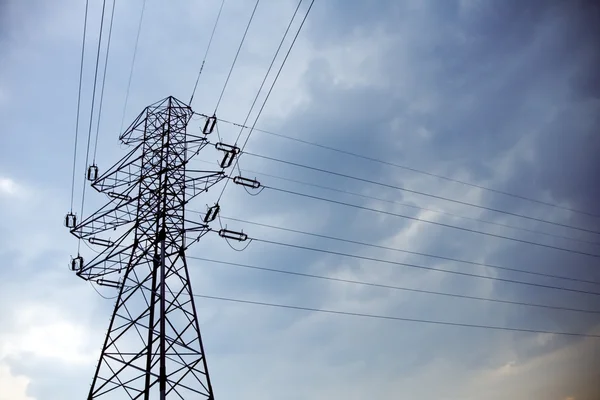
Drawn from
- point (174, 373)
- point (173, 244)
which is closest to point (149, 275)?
point (173, 244)

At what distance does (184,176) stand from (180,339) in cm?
687

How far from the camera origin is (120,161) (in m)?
20.1

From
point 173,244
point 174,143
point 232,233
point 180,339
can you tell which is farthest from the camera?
point 174,143

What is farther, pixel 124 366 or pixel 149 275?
pixel 149 275

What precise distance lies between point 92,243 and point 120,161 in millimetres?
3622

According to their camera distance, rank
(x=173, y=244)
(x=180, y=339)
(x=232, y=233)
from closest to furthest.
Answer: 1. (x=180, y=339)
2. (x=173, y=244)
3. (x=232, y=233)

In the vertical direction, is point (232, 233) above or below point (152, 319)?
above

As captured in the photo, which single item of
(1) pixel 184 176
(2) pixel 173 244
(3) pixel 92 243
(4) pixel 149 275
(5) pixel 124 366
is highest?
(1) pixel 184 176

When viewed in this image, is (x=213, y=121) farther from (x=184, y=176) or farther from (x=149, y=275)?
(x=149, y=275)

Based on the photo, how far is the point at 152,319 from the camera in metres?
16.4

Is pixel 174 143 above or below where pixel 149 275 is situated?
above

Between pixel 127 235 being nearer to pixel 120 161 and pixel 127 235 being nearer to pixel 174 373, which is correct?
pixel 120 161

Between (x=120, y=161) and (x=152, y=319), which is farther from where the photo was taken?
(x=120, y=161)

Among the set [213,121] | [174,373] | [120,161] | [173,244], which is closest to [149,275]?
[173,244]
